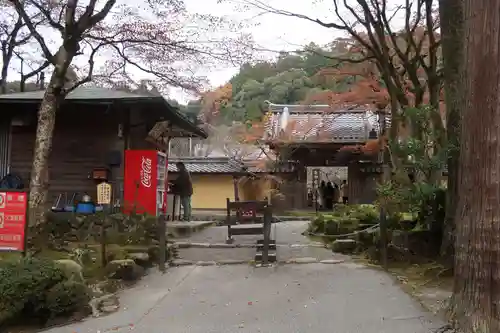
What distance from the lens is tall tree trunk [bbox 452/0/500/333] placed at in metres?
5.16

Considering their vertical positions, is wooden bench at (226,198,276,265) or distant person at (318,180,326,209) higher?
distant person at (318,180,326,209)

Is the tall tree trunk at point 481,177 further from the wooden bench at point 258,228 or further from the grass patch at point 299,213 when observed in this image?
the grass patch at point 299,213

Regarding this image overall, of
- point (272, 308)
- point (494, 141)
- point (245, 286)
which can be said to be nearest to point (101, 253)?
point (245, 286)

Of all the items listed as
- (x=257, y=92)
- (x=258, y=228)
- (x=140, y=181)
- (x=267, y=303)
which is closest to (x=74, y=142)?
(x=140, y=181)

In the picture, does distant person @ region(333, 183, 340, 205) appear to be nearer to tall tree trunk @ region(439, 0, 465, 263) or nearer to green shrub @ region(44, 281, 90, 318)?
tall tree trunk @ region(439, 0, 465, 263)

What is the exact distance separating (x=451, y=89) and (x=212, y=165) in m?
23.0

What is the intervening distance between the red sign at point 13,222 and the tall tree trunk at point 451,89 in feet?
23.1

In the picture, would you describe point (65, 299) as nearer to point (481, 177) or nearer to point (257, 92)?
point (481, 177)

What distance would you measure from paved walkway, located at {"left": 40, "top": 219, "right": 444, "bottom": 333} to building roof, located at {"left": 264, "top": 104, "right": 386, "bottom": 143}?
13.4 m

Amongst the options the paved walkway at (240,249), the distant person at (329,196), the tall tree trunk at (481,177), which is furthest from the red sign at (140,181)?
the distant person at (329,196)

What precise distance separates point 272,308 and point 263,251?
315 centimetres

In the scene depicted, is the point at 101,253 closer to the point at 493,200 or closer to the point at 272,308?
the point at 272,308

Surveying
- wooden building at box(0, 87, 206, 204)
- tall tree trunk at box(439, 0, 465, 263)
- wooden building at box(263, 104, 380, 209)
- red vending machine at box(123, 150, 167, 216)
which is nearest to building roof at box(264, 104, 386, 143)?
wooden building at box(263, 104, 380, 209)

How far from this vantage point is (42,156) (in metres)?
10.5
